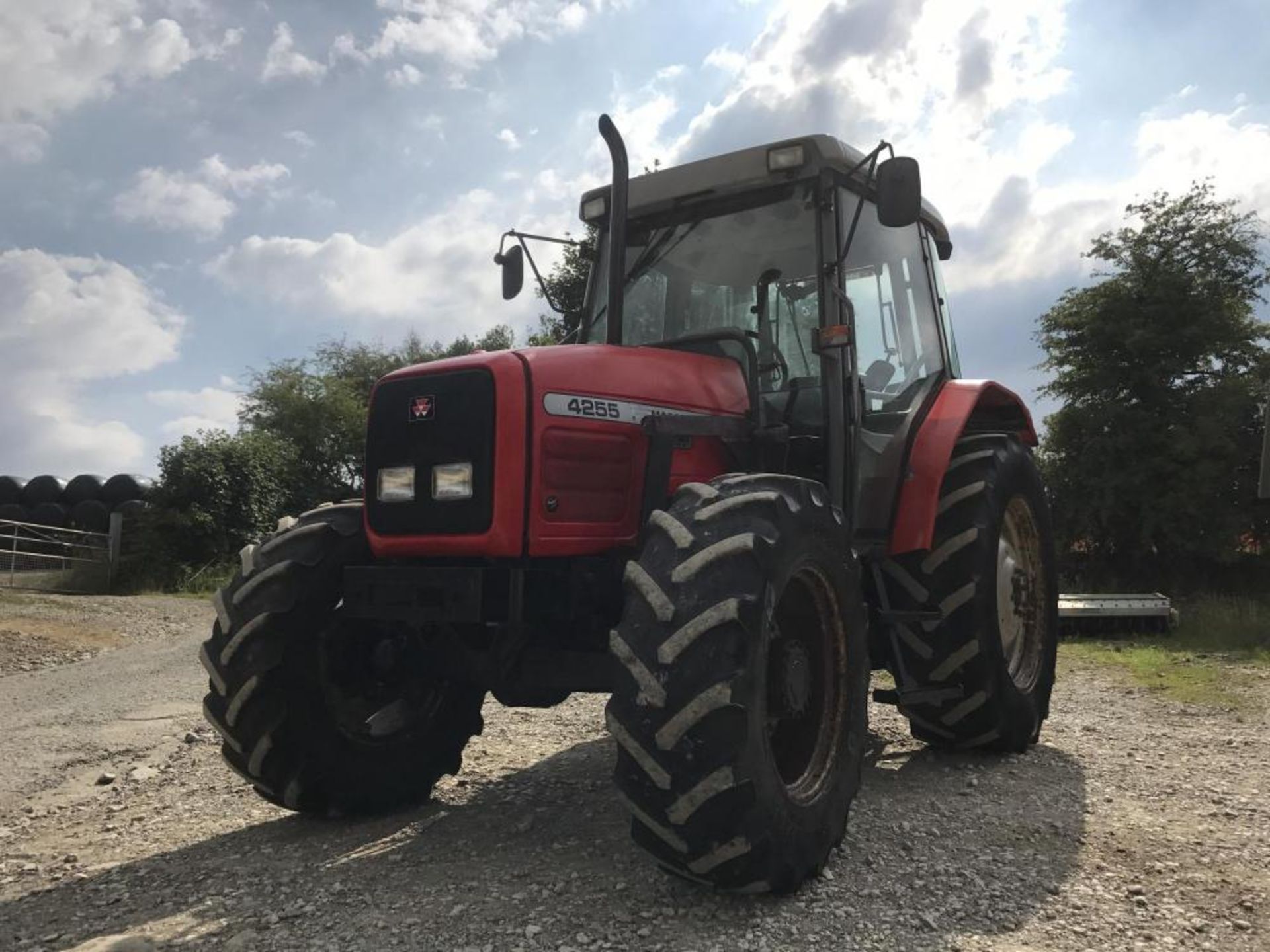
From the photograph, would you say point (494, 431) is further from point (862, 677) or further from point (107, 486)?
point (107, 486)

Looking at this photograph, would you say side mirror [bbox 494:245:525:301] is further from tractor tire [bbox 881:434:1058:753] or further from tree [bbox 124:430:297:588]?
tree [bbox 124:430:297:588]

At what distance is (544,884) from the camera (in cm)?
316

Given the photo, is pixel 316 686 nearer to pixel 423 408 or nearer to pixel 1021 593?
pixel 423 408

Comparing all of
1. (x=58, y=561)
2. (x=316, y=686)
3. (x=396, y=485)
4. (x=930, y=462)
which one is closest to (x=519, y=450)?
(x=396, y=485)

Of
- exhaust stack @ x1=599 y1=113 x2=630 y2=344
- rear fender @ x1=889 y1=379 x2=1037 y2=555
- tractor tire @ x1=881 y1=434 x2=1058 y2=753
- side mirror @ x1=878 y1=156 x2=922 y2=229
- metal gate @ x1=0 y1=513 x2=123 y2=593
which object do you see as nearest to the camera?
exhaust stack @ x1=599 y1=113 x2=630 y2=344

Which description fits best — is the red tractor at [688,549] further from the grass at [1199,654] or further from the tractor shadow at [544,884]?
the grass at [1199,654]

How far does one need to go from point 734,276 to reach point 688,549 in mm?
1901

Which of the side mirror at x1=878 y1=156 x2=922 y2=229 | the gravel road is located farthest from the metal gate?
the side mirror at x1=878 y1=156 x2=922 y2=229

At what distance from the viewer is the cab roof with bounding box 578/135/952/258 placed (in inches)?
171

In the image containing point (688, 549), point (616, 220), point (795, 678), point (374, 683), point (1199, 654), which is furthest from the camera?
point (1199, 654)

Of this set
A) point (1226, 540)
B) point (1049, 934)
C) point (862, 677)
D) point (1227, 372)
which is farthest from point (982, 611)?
point (1227, 372)

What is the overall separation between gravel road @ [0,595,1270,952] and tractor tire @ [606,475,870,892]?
215 millimetres

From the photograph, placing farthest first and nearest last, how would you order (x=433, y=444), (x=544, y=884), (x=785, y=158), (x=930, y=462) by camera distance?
(x=930, y=462) → (x=785, y=158) → (x=433, y=444) → (x=544, y=884)

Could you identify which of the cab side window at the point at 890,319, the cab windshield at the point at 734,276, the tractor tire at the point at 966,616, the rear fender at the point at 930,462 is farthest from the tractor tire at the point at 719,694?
the cab side window at the point at 890,319
